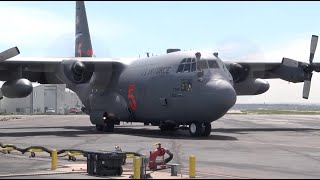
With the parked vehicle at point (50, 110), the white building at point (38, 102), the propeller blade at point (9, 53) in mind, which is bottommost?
the parked vehicle at point (50, 110)

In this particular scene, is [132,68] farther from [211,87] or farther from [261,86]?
[261,86]

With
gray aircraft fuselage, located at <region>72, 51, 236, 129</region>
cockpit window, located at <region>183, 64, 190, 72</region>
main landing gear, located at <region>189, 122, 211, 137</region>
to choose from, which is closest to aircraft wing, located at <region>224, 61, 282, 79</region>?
gray aircraft fuselage, located at <region>72, 51, 236, 129</region>

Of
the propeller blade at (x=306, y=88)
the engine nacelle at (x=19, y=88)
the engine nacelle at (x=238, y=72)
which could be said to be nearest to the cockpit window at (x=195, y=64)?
A: the engine nacelle at (x=238, y=72)

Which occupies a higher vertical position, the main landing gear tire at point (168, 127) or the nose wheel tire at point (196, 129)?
the nose wheel tire at point (196, 129)

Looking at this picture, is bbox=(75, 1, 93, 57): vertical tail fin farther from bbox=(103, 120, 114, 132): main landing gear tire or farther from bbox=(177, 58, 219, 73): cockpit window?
bbox=(177, 58, 219, 73): cockpit window

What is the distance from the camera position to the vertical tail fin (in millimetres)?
43688

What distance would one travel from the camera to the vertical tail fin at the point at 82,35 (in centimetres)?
4369

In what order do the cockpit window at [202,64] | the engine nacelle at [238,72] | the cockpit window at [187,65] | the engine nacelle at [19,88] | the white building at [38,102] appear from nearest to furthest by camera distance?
the cockpit window at [202,64] < the cockpit window at [187,65] < the engine nacelle at [19,88] < the engine nacelle at [238,72] < the white building at [38,102]

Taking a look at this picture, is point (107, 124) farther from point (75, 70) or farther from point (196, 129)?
point (196, 129)

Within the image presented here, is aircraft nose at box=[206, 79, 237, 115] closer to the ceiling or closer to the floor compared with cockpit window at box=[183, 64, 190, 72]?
closer to the floor

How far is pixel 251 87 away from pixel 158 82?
10.2 m

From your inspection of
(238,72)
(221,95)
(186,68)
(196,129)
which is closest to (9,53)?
(186,68)

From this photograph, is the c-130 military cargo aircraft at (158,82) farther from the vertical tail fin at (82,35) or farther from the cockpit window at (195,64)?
the vertical tail fin at (82,35)

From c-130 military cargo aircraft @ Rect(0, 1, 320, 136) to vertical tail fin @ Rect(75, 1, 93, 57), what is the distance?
497 cm
